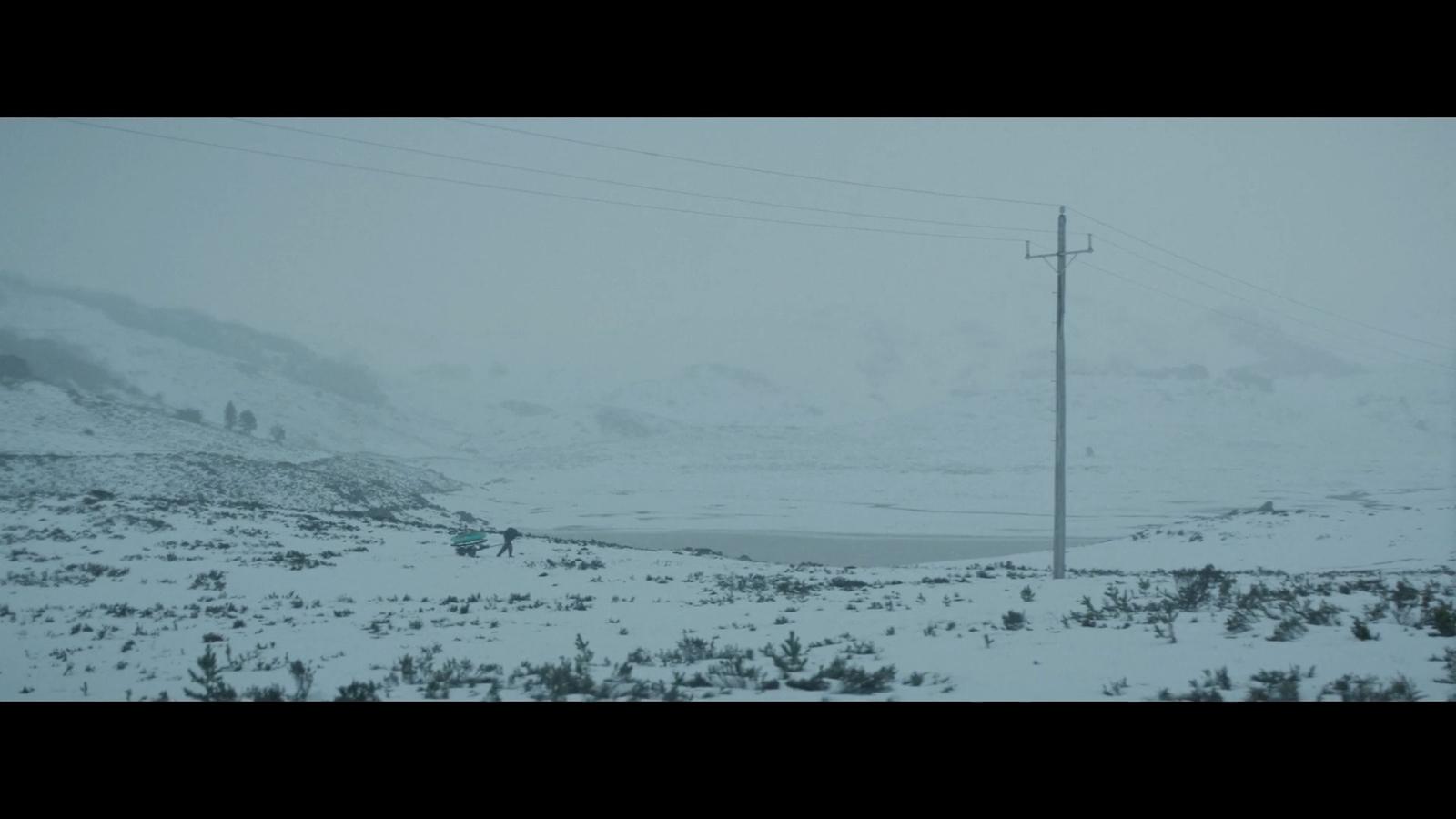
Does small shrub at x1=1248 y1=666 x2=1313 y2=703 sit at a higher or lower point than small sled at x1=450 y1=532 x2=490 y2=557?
higher

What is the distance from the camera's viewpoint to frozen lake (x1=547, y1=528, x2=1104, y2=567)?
3603 centimetres

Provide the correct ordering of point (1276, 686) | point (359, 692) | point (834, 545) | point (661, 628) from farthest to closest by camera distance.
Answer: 1. point (834, 545)
2. point (661, 628)
3. point (359, 692)
4. point (1276, 686)

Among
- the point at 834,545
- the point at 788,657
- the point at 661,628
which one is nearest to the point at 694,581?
the point at 661,628

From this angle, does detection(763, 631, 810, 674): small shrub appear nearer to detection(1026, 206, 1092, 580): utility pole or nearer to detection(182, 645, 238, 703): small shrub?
detection(182, 645, 238, 703): small shrub

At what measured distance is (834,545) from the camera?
42031mm

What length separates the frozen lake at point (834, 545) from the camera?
36.0m

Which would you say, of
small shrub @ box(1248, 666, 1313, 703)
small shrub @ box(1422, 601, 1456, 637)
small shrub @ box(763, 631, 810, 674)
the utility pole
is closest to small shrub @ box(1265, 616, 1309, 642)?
small shrub @ box(1422, 601, 1456, 637)

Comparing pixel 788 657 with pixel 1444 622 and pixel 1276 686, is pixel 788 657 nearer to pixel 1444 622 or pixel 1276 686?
pixel 1276 686

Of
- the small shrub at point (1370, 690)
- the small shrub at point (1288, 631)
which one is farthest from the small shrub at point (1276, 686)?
the small shrub at point (1288, 631)

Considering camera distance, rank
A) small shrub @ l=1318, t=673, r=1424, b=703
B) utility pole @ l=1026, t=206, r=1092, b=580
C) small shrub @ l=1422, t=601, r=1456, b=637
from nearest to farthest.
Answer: small shrub @ l=1318, t=673, r=1424, b=703 < small shrub @ l=1422, t=601, r=1456, b=637 < utility pole @ l=1026, t=206, r=1092, b=580

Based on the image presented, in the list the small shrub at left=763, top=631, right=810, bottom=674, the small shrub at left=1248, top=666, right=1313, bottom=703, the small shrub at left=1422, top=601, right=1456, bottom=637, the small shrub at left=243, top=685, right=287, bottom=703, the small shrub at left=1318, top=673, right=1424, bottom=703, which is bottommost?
the small shrub at left=243, top=685, right=287, bottom=703

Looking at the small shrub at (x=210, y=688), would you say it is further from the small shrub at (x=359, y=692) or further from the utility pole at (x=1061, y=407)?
the utility pole at (x=1061, y=407)

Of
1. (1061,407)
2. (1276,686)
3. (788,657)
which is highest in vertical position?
(1061,407)
